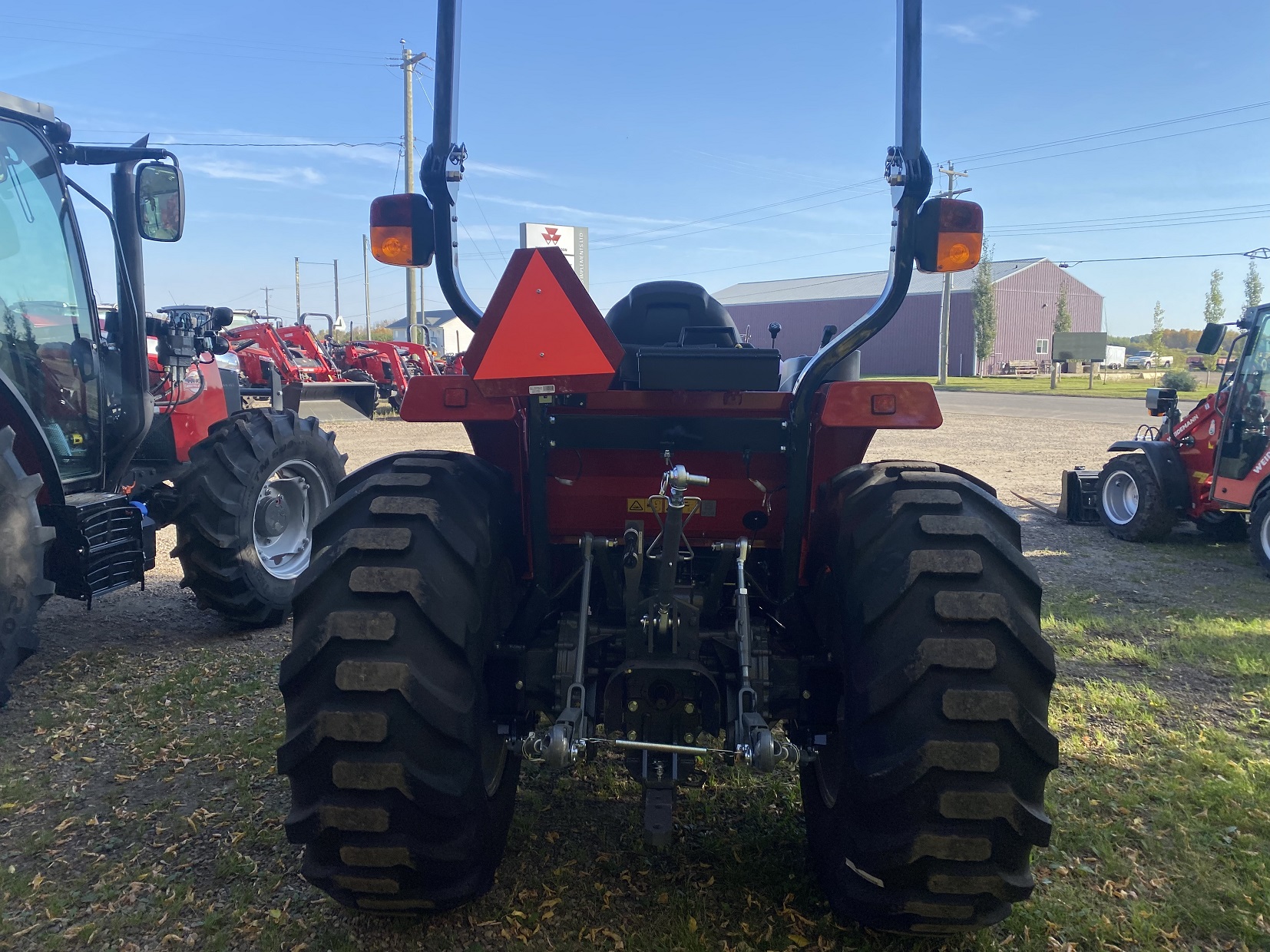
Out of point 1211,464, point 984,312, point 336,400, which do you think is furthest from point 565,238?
point 984,312

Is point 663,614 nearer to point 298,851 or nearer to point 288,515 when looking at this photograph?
point 298,851

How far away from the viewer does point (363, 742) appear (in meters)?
2.22

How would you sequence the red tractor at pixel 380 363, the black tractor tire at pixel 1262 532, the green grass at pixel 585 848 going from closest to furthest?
the green grass at pixel 585 848 < the black tractor tire at pixel 1262 532 < the red tractor at pixel 380 363

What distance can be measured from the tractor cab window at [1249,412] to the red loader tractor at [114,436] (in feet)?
24.8

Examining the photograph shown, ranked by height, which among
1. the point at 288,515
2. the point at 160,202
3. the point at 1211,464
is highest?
the point at 160,202

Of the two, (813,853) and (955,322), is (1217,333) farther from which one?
(955,322)

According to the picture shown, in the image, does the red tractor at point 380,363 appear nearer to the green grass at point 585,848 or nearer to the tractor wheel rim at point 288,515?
the tractor wheel rim at point 288,515

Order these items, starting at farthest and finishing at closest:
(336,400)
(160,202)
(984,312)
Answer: (984,312) < (336,400) < (160,202)

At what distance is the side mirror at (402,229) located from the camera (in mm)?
2707

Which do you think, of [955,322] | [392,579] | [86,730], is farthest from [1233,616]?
[955,322]

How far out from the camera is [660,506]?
9.19 feet

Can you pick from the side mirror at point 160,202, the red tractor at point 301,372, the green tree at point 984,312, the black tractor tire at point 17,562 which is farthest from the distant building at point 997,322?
the black tractor tire at point 17,562

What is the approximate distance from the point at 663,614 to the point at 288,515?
4211 mm

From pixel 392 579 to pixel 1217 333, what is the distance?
29.3 feet
